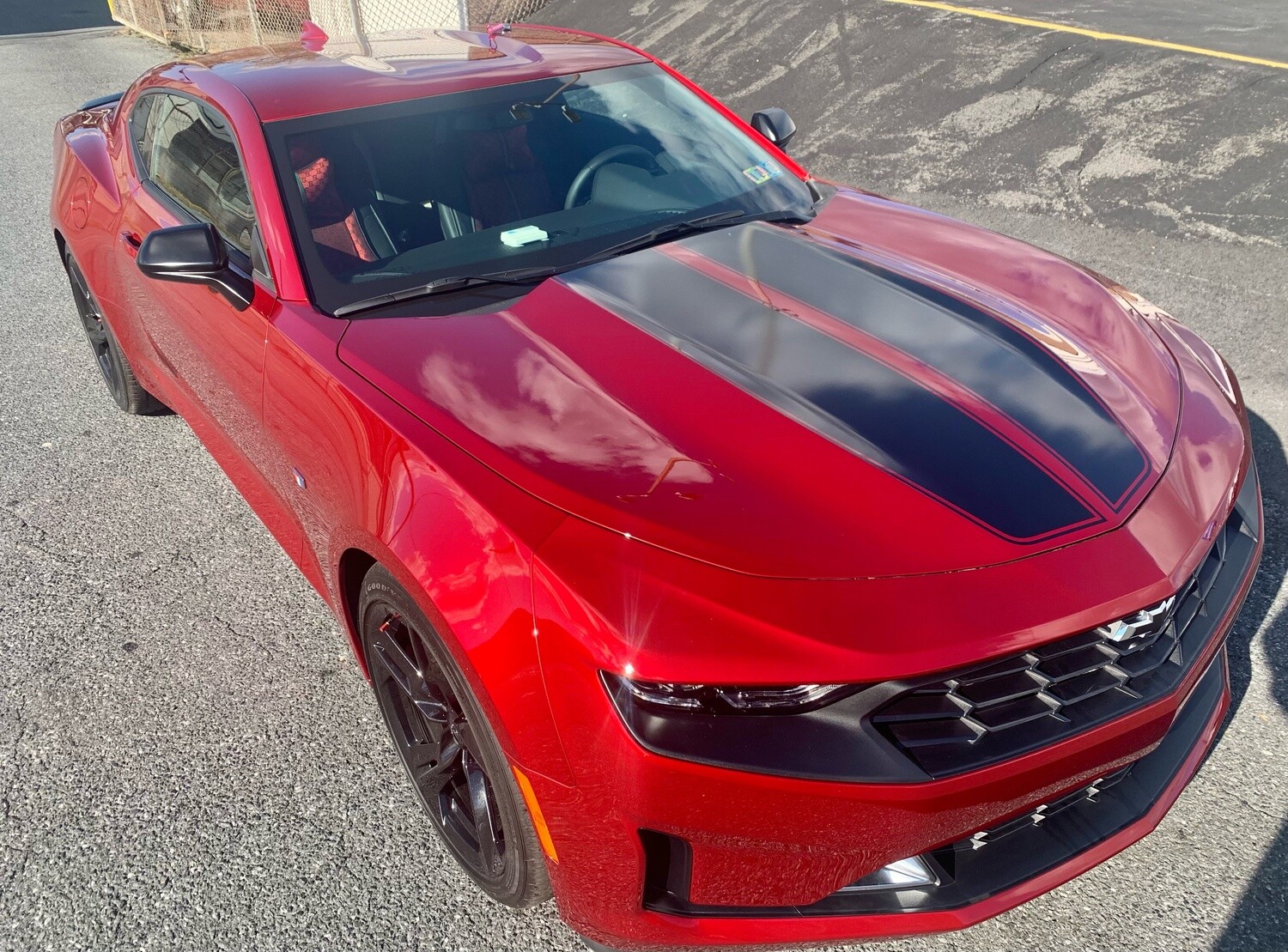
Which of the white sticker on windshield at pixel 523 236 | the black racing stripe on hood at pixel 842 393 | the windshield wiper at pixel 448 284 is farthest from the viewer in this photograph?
the white sticker on windshield at pixel 523 236

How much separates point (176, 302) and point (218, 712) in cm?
130

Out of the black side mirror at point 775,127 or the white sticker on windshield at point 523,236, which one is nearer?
the white sticker on windshield at point 523,236

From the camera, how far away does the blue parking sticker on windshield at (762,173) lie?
10.4 ft

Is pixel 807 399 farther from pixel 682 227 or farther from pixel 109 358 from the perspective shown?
pixel 109 358

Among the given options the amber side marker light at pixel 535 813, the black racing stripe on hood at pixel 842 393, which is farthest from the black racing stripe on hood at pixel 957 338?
the amber side marker light at pixel 535 813

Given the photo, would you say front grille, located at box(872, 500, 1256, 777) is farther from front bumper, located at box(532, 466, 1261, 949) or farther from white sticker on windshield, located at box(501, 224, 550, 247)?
white sticker on windshield, located at box(501, 224, 550, 247)

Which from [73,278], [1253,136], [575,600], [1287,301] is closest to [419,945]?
[575,600]

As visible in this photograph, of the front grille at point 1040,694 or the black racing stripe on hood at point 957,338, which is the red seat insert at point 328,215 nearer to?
the black racing stripe on hood at point 957,338

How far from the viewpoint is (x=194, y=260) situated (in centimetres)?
261

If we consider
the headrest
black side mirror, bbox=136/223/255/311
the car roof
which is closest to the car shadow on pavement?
the headrest

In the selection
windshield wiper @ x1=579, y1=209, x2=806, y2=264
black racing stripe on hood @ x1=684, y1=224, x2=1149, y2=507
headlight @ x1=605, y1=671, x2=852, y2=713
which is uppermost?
windshield wiper @ x1=579, y1=209, x2=806, y2=264

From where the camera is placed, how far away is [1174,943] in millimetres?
2016

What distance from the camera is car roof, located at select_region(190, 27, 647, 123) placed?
2.86m

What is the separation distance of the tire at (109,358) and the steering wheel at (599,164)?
85.5 inches
